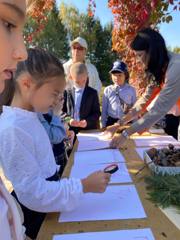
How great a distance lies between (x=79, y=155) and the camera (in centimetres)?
193

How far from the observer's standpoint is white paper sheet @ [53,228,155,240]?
38.5 inches

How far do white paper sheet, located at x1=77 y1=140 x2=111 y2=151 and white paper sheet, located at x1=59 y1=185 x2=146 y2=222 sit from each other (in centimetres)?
74

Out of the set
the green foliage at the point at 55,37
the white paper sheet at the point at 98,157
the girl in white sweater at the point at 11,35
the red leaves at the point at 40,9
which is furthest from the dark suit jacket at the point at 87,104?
the green foliage at the point at 55,37

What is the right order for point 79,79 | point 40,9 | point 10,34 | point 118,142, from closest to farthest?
point 10,34 < point 118,142 < point 79,79 < point 40,9

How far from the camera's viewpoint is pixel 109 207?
1.19 m

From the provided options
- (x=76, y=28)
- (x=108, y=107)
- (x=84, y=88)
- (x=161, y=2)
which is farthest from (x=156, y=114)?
(x=76, y=28)

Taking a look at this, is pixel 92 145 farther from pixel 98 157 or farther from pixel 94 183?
pixel 94 183

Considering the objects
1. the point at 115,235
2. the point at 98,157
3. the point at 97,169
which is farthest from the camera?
the point at 98,157

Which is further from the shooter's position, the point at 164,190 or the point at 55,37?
the point at 55,37

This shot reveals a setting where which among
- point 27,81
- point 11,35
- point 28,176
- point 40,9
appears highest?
point 40,9

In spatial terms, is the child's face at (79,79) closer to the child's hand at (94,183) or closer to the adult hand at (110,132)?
the adult hand at (110,132)

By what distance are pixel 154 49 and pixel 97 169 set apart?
3.32 ft

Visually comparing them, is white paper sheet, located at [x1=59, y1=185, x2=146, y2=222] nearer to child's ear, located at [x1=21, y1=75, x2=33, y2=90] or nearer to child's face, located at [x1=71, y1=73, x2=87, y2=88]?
child's ear, located at [x1=21, y1=75, x2=33, y2=90]

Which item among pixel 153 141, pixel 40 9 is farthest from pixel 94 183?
pixel 40 9
